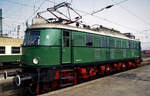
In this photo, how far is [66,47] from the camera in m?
8.72

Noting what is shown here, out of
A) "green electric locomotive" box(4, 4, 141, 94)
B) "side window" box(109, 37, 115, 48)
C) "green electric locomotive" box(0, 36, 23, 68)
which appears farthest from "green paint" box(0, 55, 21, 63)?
"side window" box(109, 37, 115, 48)

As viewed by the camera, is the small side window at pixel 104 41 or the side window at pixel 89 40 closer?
the side window at pixel 89 40

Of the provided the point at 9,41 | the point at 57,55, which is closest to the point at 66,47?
the point at 57,55

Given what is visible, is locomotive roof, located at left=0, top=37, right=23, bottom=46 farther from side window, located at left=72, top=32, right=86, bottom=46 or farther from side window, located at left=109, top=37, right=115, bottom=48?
side window, located at left=109, top=37, right=115, bottom=48

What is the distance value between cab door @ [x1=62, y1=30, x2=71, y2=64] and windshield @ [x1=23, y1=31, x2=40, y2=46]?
1533 millimetres

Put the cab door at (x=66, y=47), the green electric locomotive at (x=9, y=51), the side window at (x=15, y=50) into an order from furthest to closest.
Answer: the side window at (x=15, y=50), the green electric locomotive at (x=9, y=51), the cab door at (x=66, y=47)

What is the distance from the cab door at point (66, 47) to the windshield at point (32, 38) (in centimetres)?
153

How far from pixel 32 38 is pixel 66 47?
2.05 metres

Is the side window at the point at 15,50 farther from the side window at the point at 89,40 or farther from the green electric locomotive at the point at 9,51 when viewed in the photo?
the side window at the point at 89,40

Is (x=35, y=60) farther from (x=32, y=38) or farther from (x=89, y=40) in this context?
(x=89, y=40)

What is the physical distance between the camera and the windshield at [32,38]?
7.96 meters

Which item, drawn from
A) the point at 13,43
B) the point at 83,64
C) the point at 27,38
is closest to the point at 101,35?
the point at 83,64

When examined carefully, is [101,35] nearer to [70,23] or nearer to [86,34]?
[86,34]

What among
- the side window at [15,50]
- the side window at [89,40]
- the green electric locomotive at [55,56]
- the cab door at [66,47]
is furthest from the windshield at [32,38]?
the side window at [15,50]
